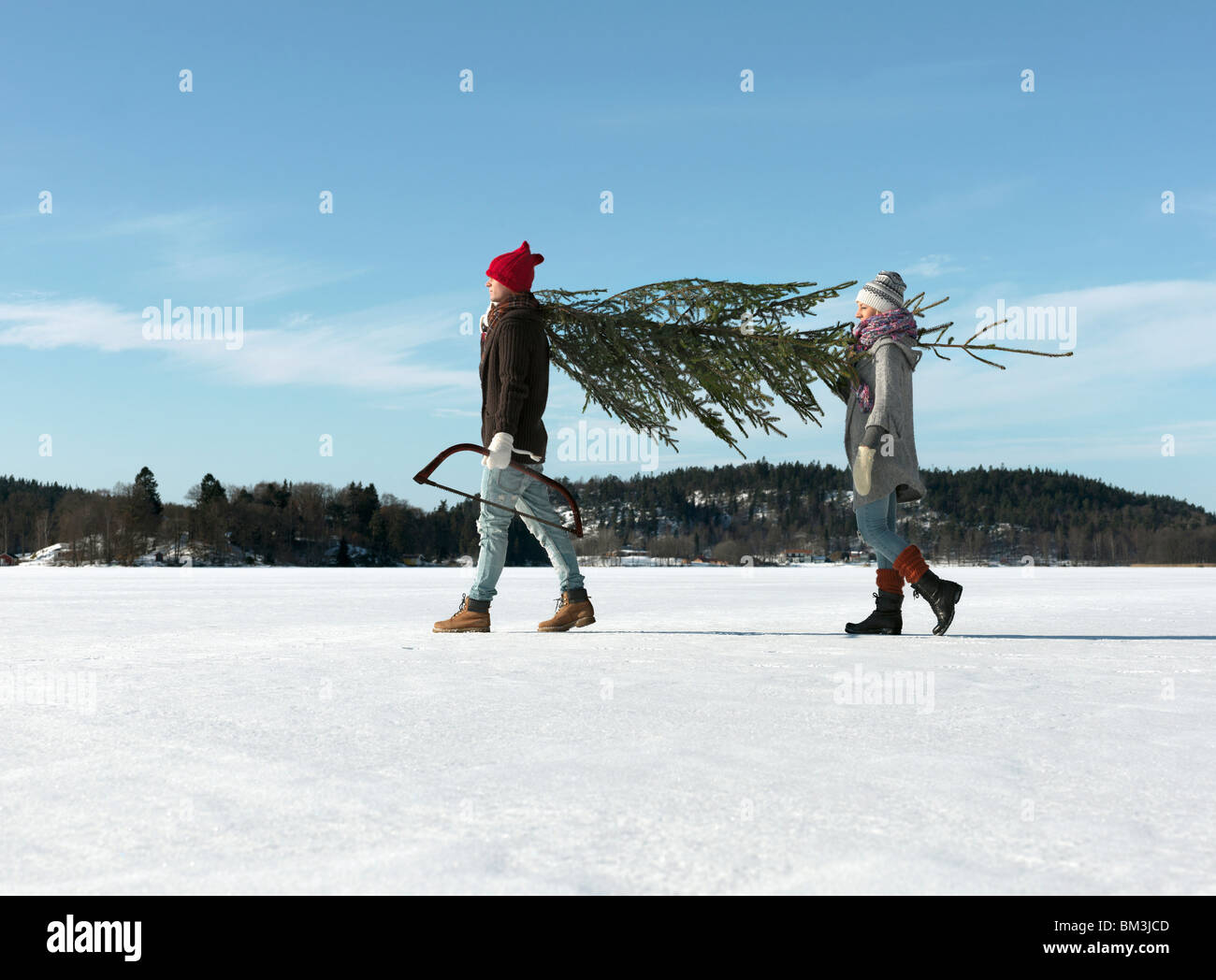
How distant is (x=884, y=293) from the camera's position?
635 centimetres

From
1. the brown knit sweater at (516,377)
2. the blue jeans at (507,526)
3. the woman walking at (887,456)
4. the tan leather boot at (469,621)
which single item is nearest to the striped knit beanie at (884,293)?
the woman walking at (887,456)

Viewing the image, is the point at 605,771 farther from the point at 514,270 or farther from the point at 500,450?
the point at 514,270

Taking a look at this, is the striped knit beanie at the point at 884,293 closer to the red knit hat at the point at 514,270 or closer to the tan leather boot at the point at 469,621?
the red knit hat at the point at 514,270

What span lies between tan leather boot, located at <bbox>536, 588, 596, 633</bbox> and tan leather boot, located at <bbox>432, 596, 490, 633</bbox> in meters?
0.38

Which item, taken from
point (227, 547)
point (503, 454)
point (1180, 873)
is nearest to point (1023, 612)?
point (503, 454)

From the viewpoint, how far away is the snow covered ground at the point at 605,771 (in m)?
1.59

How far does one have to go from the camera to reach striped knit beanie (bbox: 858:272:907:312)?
6.32 meters

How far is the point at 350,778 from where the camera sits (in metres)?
2.18

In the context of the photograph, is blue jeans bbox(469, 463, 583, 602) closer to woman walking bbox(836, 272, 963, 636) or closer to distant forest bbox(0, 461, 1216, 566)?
woman walking bbox(836, 272, 963, 636)

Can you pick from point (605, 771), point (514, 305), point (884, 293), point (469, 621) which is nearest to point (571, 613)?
point (469, 621)

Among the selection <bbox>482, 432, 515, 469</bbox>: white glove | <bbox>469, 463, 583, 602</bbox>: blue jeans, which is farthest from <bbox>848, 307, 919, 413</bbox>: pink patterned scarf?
<bbox>482, 432, 515, 469</bbox>: white glove

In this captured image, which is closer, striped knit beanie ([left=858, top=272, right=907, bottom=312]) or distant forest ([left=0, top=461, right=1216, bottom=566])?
striped knit beanie ([left=858, top=272, right=907, bottom=312])

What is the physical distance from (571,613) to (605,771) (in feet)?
12.7

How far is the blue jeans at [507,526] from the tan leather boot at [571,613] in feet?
0.21
